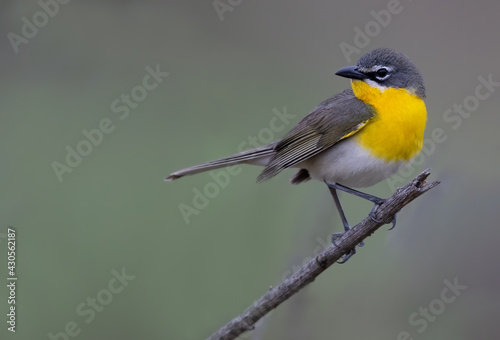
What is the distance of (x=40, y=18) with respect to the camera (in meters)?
8.12

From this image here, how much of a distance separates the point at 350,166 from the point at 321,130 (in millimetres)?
449

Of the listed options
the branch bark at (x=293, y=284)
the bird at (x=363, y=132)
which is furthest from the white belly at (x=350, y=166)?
the branch bark at (x=293, y=284)

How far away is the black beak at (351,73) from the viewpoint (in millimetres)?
5785

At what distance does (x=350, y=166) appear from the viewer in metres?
5.74

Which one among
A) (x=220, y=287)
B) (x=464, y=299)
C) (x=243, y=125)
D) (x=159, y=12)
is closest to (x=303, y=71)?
(x=243, y=125)

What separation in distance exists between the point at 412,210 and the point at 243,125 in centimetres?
272

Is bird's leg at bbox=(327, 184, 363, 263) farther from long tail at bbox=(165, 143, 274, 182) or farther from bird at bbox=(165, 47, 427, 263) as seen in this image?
long tail at bbox=(165, 143, 274, 182)

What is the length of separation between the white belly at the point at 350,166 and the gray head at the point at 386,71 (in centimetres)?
56

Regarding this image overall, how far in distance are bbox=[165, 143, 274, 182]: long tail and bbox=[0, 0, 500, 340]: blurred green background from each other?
0.59 m

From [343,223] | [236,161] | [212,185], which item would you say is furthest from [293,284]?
[212,185]

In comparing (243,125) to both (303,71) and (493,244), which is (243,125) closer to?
(303,71)

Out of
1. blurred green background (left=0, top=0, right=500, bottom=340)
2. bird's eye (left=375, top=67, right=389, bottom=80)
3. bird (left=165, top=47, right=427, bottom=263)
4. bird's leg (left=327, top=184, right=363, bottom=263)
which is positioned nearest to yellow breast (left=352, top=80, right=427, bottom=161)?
bird (left=165, top=47, right=427, bottom=263)

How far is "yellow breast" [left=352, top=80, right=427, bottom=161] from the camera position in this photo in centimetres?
563

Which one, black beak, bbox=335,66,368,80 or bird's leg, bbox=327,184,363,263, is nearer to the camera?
bird's leg, bbox=327,184,363,263
